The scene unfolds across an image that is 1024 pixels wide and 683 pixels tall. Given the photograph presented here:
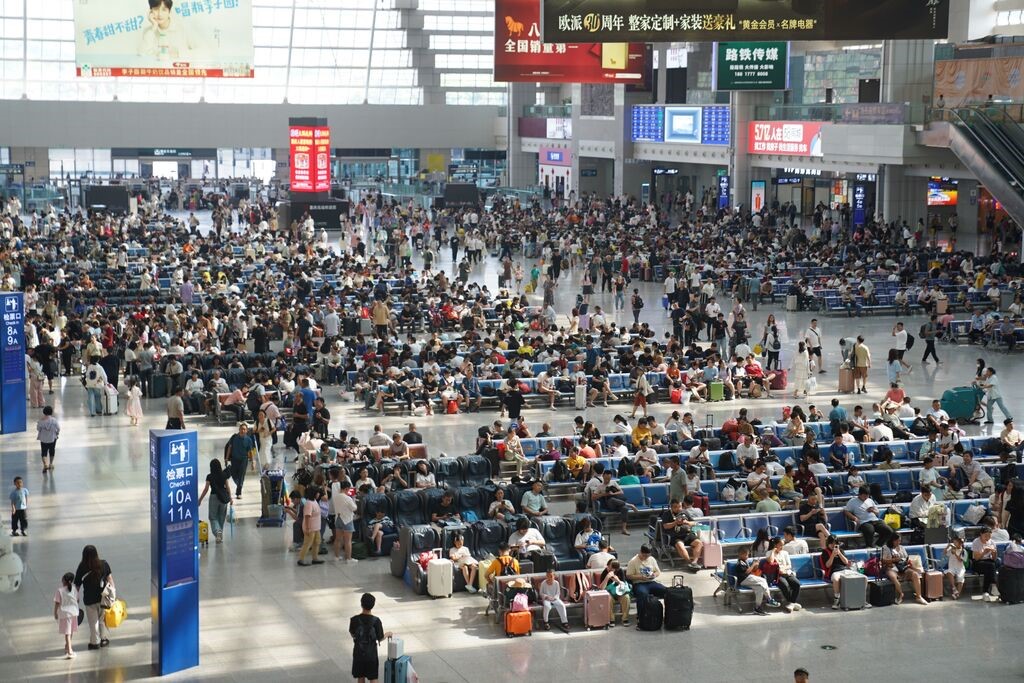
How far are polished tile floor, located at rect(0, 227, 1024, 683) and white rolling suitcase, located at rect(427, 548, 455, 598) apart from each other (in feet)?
0.49

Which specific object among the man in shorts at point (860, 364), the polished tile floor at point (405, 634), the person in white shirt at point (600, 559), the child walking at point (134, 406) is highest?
the man in shorts at point (860, 364)

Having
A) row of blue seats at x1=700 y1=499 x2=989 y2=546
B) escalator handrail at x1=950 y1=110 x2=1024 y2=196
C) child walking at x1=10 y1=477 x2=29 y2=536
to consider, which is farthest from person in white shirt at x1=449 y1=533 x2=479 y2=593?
escalator handrail at x1=950 y1=110 x2=1024 y2=196

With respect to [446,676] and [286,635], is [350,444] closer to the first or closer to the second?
[286,635]

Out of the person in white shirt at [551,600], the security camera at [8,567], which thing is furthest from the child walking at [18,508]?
the person in white shirt at [551,600]

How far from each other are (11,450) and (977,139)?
28.6 metres

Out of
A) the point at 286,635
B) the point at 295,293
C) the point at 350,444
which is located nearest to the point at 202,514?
the point at 350,444

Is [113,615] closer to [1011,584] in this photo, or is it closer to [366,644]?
[366,644]

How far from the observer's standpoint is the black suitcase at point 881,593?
15.3m

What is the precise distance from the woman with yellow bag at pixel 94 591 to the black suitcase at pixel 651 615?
529 centimetres

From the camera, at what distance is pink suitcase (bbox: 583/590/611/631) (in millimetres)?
14625

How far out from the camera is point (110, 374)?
2661 cm

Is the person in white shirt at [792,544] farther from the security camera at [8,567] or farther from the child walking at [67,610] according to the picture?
the security camera at [8,567]

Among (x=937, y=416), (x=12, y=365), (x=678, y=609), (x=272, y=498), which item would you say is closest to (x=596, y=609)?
(x=678, y=609)

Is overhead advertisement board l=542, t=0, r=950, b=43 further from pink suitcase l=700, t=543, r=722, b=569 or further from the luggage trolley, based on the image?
the luggage trolley
